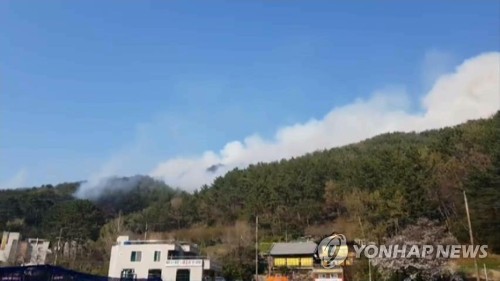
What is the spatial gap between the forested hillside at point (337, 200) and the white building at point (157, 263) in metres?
16.0

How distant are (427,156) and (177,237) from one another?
36109 mm

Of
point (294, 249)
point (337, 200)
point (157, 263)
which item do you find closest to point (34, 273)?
point (157, 263)

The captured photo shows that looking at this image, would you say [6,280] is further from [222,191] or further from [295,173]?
[222,191]

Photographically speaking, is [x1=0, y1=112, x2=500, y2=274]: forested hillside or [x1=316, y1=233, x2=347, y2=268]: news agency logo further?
[x1=0, y1=112, x2=500, y2=274]: forested hillside

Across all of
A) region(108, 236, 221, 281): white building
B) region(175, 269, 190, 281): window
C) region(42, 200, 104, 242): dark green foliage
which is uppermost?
region(42, 200, 104, 242): dark green foliage

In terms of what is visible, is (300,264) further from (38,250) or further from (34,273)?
(38,250)

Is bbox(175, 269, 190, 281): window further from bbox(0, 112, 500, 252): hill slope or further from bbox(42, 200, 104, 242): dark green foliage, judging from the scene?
bbox(42, 200, 104, 242): dark green foliage

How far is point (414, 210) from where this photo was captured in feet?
139

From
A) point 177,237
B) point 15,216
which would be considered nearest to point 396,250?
point 177,237

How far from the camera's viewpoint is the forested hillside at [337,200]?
41125 mm

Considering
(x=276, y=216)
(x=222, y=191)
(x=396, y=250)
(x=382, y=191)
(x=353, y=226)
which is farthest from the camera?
(x=222, y=191)

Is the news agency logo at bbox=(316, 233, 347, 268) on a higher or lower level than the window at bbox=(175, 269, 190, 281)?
higher

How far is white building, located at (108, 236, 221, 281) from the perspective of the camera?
3934 centimetres

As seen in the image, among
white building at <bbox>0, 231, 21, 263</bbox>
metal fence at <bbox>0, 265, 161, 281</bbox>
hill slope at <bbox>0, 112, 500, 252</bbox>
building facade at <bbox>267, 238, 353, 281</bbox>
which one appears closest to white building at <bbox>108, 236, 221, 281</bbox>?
building facade at <bbox>267, 238, 353, 281</bbox>
